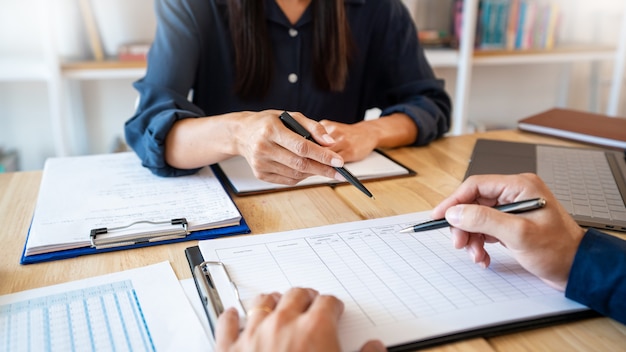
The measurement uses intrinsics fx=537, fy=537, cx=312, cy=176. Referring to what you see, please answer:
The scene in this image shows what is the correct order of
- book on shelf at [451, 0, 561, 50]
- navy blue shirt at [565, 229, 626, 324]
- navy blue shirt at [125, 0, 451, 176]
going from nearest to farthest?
navy blue shirt at [565, 229, 626, 324] < navy blue shirt at [125, 0, 451, 176] < book on shelf at [451, 0, 561, 50]

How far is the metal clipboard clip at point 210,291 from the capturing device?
0.51 m

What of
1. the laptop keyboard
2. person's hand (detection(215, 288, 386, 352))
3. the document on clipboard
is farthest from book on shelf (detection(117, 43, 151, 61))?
person's hand (detection(215, 288, 386, 352))

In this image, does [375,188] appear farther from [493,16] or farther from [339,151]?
[493,16]

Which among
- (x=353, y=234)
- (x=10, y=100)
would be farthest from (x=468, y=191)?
(x=10, y=100)

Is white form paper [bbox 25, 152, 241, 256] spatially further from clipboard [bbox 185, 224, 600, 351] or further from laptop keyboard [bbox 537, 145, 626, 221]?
laptop keyboard [bbox 537, 145, 626, 221]

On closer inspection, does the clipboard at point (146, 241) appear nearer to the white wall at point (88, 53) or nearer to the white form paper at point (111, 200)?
the white form paper at point (111, 200)

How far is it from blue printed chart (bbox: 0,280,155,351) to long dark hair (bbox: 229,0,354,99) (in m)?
0.72

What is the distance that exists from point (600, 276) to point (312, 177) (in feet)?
1.54

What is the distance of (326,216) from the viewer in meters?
0.76

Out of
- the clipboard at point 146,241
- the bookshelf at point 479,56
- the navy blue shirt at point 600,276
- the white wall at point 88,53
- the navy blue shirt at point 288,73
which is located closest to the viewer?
the navy blue shirt at point 600,276

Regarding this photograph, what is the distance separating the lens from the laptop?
0.76 meters

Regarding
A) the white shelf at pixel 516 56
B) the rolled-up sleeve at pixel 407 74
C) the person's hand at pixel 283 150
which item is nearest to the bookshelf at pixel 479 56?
the white shelf at pixel 516 56

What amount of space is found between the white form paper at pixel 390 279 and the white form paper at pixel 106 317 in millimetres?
60

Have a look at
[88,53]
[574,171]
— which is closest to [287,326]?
[574,171]
